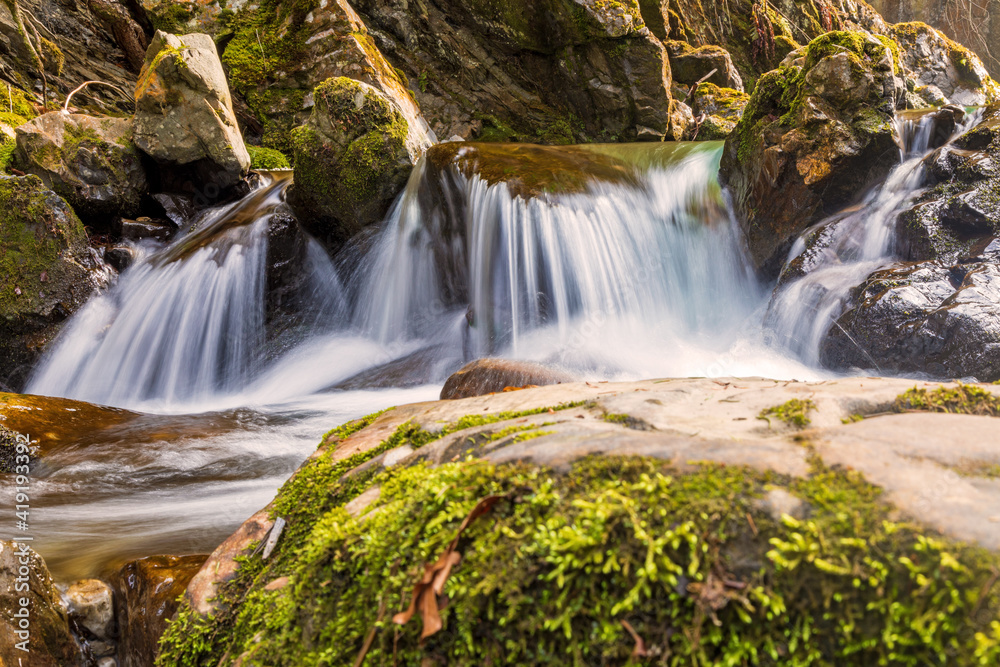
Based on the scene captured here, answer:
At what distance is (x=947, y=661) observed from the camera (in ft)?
2.44

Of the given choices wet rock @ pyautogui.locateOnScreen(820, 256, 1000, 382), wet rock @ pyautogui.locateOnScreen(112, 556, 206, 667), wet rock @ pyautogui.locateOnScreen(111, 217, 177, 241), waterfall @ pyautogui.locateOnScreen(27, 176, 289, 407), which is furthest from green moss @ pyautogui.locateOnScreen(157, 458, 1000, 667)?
wet rock @ pyautogui.locateOnScreen(111, 217, 177, 241)

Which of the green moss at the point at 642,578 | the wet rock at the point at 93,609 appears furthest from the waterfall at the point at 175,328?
the green moss at the point at 642,578

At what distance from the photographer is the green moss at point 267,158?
449 inches

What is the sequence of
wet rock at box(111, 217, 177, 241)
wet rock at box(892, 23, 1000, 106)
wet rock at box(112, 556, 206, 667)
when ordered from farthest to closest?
wet rock at box(892, 23, 1000, 106), wet rock at box(111, 217, 177, 241), wet rock at box(112, 556, 206, 667)

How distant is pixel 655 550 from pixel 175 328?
8.27 m

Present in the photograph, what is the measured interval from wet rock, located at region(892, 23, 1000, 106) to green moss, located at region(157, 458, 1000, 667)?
859 inches

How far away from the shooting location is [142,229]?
8555 mm

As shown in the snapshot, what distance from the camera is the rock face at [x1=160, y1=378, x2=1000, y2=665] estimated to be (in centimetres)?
83

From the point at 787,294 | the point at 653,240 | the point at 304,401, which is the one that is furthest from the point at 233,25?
the point at 787,294

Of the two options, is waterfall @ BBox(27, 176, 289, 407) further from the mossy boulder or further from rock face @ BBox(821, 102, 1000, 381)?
rock face @ BBox(821, 102, 1000, 381)

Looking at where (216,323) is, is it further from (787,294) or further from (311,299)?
(787,294)

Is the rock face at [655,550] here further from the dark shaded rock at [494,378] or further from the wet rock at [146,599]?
the dark shaded rock at [494,378]

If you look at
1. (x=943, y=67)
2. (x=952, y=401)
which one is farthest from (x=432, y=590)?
(x=943, y=67)

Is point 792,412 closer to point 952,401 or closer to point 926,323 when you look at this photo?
point 952,401
